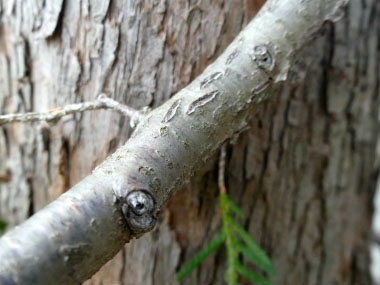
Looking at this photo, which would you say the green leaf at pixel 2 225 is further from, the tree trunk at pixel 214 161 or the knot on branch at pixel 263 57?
the knot on branch at pixel 263 57

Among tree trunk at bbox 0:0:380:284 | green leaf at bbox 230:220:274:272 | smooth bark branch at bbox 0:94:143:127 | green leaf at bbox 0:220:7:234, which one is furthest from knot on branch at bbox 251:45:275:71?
green leaf at bbox 0:220:7:234

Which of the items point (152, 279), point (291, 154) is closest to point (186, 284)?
point (152, 279)

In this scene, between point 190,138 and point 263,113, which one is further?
point 263,113

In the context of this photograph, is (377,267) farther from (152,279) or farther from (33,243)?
A: (33,243)

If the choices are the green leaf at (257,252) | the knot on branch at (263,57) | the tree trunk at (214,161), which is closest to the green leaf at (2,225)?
the tree trunk at (214,161)

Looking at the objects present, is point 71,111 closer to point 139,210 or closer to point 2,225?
point 139,210
